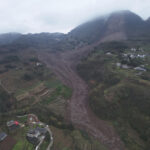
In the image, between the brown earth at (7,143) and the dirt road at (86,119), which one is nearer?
the brown earth at (7,143)

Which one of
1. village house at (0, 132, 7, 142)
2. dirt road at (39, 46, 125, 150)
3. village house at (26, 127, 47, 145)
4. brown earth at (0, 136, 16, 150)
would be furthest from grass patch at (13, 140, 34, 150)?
dirt road at (39, 46, 125, 150)

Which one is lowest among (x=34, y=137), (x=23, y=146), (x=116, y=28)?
(x=23, y=146)

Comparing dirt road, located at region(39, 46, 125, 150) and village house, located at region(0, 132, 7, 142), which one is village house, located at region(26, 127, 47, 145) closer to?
village house, located at region(0, 132, 7, 142)

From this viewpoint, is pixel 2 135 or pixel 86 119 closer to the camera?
pixel 2 135

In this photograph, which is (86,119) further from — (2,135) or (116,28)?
(116,28)

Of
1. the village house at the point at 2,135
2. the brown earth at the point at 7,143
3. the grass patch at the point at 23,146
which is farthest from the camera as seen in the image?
the village house at the point at 2,135

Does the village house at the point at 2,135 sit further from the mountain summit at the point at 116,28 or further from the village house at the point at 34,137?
the mountain summit at the point at 116,28

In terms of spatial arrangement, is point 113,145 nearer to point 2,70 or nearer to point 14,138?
point 14,138

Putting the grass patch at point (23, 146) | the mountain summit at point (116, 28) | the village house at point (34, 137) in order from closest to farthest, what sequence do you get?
the grass patch at point (23, 146), the village house at point (34, 137), the mountain summit at point (116, 28)

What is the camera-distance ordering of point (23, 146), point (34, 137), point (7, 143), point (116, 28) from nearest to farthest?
point (23, 146) → point (34, 137) → point (7, 143) → point (116, 28)

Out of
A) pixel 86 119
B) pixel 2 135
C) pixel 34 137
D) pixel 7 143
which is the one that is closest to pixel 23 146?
pixel 34 137

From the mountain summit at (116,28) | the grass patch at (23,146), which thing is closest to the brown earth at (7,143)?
the grass patch at (23,146)
